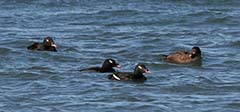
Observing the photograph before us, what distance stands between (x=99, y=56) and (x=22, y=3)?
28.8 feet

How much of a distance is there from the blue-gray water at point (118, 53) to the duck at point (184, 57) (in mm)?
221

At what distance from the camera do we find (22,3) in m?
31.0

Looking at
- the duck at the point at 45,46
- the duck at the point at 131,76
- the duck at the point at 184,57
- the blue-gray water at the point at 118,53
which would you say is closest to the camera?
the blue-gray water at the point at 118,53

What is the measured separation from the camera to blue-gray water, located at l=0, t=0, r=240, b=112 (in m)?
17.6

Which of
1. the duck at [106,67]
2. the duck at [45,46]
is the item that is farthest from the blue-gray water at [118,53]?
the duck at [106,67]

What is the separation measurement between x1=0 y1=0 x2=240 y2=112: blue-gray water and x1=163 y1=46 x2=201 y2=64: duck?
0.22 meters

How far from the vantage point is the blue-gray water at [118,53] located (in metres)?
17.6

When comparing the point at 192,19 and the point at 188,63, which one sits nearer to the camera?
the point at 188,63

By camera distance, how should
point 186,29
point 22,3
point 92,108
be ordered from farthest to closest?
point 22,3
point 186,29
point 92,108

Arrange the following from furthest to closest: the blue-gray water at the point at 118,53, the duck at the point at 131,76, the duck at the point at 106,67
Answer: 1. the duck at the point at 106,67
2. the duck at the point at 131,76
3. the blue-gray water at the point at 118,53

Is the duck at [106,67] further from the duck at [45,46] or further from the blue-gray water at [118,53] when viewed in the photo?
the duck at [45,46]

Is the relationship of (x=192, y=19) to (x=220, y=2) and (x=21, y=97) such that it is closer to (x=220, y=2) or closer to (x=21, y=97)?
(x=220, y=2)

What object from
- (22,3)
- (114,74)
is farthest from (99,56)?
(22,3)

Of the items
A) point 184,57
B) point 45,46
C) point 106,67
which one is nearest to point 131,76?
point 106,67
